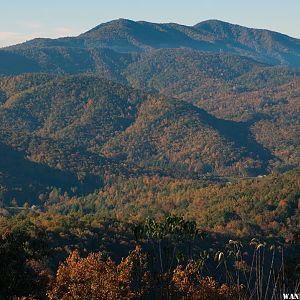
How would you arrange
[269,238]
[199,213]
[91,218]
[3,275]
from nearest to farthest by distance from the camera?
[3,275] → [91,218] → [269,238] → [199,213]

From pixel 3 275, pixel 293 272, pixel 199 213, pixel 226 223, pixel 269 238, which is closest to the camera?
pixel 3 275

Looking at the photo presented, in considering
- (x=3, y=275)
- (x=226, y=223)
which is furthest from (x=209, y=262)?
(x=3, y=275)

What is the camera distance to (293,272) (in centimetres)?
5325

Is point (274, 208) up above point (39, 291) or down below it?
below

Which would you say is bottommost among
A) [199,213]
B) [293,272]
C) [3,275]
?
[199,213]

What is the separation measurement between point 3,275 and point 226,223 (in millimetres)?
132301

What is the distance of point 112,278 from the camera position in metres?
44.0

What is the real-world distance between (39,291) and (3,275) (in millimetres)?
3219

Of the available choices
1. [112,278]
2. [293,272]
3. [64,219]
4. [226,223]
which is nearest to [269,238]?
[226,223]

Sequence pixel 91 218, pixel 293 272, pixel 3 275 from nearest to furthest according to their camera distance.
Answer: pixel 3 275 → pixel 293 272 → pixel 91 218

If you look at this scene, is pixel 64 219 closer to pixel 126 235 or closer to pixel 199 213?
pixel 126 235

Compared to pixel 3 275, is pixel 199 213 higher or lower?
lower

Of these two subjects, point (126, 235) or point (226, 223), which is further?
point (226, 223)

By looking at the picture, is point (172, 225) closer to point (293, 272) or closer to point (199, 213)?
point (293, 272)
